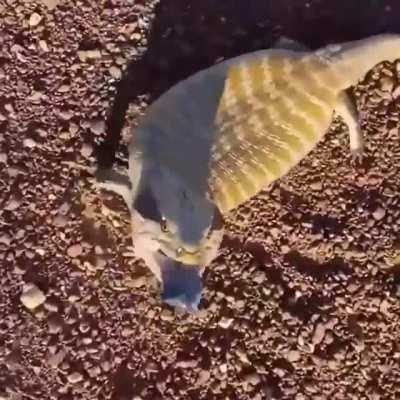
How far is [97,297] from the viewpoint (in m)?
3.61

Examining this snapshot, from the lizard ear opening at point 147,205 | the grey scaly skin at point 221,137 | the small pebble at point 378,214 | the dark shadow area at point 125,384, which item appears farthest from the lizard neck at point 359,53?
the dark shadow area at point 125,384

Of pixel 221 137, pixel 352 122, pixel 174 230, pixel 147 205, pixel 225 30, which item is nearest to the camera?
pixel 174 230

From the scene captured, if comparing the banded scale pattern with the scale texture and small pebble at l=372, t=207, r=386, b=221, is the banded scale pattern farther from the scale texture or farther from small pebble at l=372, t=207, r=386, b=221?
small pebble at l=372, t=207, r=386, b=221

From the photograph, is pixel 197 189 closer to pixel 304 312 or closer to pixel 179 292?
pixel 179 292

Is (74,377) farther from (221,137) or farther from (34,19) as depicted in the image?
(34,19)

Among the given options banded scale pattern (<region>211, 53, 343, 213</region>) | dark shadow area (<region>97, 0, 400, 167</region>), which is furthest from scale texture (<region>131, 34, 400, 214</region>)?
dark shadow area (<region>97, 0, 400, 167</region>)

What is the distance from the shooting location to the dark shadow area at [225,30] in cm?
376

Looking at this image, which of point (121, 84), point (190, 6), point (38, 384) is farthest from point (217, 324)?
point (190, 6)

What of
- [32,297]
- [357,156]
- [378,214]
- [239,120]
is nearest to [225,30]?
[239,120]

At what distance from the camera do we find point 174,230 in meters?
3.16

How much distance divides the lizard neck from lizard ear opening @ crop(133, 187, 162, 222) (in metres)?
0.89

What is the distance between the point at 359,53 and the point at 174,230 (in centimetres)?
105

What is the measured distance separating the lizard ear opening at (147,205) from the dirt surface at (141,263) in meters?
0.30

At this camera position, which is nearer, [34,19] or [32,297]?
[32,297]
